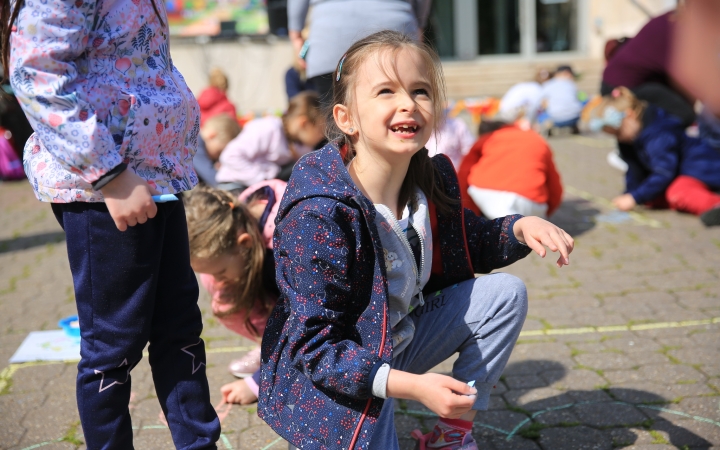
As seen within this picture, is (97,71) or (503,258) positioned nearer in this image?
(97,71)

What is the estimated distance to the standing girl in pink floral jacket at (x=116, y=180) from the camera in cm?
159

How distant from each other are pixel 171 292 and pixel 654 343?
6.89 feet

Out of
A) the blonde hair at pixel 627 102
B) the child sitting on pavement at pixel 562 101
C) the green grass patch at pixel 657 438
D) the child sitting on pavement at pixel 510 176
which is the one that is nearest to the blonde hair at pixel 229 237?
the green grass patch at pixel 657 438

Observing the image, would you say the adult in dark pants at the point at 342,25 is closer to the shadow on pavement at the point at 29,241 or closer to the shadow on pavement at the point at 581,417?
the shadow on pavement at the point at 581,417

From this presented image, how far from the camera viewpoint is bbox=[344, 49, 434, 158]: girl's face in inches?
76.2

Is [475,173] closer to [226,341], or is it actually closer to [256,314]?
[226,341]

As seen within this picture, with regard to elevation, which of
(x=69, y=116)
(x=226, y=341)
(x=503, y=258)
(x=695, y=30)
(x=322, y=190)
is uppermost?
(x=695, y=30)

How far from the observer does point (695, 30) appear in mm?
992

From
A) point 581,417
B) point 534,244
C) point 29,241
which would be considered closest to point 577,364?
point 581,417

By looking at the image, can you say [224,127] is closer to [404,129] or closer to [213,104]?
[213,104]

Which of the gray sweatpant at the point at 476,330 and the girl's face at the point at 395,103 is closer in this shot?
the girl's face at the point at 395,103

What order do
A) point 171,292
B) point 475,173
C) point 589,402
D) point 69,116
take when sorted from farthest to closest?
point 475,173
point 589,402
point 171,292
point 69,116

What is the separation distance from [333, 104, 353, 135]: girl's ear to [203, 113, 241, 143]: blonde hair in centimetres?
415

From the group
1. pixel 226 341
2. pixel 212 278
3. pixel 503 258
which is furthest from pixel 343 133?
pixel 226 341
